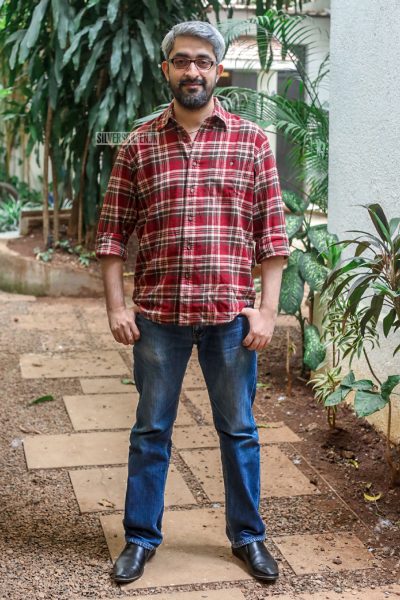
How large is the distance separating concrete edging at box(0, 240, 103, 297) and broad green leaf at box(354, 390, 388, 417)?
13.9 feet

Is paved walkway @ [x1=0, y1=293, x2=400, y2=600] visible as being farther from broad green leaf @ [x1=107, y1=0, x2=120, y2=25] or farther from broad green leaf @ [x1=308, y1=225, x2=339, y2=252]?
broad green leaf @ [x1=107, y1=0, x2=120, y2=25]

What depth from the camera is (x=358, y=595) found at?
303 cm

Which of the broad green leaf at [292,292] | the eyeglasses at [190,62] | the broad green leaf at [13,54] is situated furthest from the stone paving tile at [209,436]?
the broad green leaf at [13,54]

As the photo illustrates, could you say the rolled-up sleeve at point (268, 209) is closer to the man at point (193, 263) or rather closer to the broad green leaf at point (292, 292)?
the man at point (193, 263)

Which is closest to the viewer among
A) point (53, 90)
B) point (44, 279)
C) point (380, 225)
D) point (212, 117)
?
point (212, 117)

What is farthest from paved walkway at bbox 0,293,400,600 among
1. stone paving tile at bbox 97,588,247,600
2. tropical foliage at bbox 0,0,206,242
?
tropical foliage at bbox 0,0,206,242

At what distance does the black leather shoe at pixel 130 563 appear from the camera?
3053 millimetres

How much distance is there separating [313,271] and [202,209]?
2.01 m

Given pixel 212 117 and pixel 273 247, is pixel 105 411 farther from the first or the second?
pixel 212 117

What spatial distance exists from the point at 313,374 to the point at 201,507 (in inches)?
65.3

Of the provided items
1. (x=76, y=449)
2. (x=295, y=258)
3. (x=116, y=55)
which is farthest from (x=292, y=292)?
(x=116, y=55)

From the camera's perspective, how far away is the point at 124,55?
7.07 meters

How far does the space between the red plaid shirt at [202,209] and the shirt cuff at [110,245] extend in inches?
3.6

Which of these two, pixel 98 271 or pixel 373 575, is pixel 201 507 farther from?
pixel 98 271
